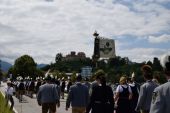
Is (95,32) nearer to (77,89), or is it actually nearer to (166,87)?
(77,89)

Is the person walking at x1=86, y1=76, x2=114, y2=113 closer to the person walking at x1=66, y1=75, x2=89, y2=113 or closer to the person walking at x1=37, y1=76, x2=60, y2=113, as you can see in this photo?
the person walking at x1=66, y1=75, x2=89, y2=113

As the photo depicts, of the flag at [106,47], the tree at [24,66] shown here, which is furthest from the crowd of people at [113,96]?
the tree at [24,66]

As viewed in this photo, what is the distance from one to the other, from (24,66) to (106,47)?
485 ft

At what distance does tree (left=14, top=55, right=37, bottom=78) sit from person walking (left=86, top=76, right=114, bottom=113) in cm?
16801

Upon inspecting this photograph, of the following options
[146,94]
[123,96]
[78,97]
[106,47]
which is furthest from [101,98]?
[106,47]

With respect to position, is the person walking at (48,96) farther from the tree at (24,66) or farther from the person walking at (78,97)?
the tree at (24,66)

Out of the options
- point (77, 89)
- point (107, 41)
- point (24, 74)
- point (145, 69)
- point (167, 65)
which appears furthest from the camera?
point (24, 74)

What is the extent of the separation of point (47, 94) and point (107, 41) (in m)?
23.6

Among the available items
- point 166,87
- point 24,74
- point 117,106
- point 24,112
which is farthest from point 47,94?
point 24,74

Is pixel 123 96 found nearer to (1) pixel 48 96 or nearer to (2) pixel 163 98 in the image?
(1) pixel 48 96

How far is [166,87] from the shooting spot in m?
5.59

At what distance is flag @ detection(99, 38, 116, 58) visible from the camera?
3952 cm

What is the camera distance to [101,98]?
451 inches

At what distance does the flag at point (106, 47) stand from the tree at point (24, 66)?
138 m
